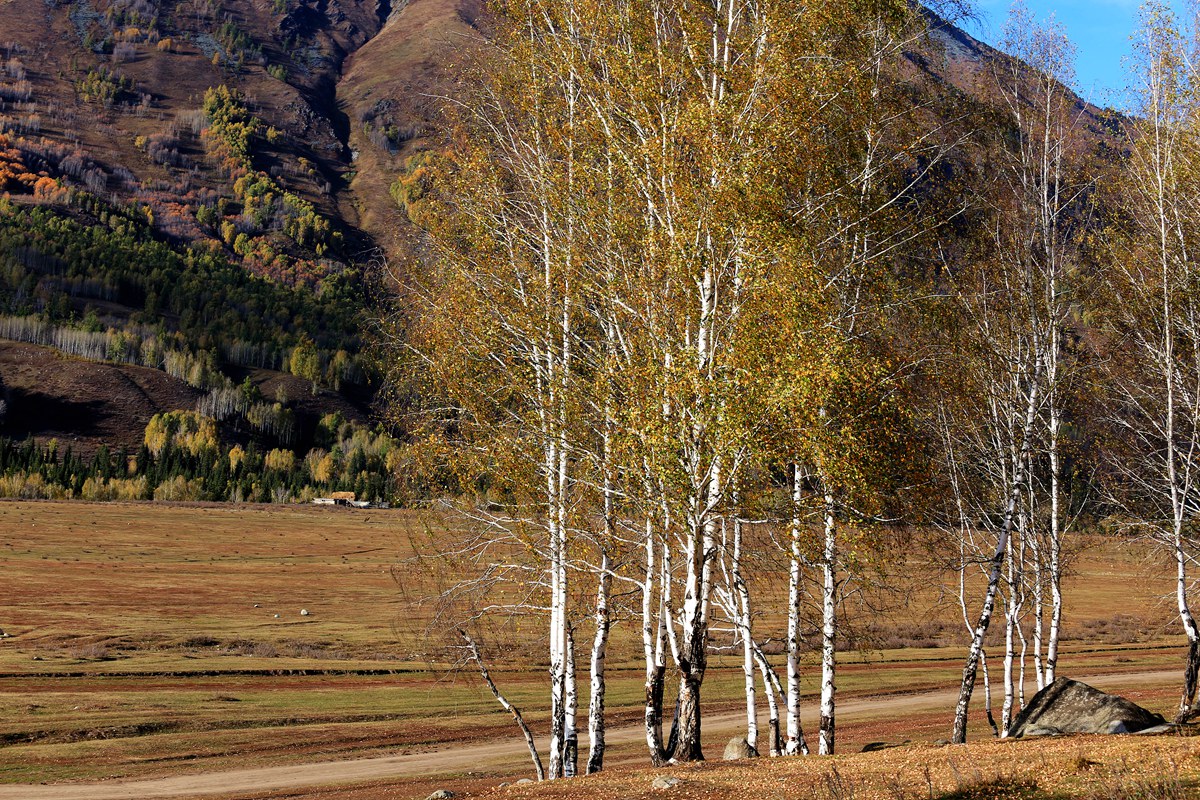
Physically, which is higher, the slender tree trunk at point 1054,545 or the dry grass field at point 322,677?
the slender tree trunk at point 1054,545

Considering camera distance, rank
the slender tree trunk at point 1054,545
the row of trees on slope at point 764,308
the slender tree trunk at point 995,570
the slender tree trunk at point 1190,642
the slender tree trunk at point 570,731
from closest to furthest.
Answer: the row of trees on slope at point 764,308
the slender tree trunk at point 570,731
the slender tree trunk at point 995,570
the slender tree trunk at point 1190,642
the slender tree trunk at point 1054,545

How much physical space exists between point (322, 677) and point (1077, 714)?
39.3 metres

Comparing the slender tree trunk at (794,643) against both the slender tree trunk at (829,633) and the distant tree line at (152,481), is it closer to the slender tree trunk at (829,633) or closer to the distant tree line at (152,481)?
the slender tree trunk at (829,633)

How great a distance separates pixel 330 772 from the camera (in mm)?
32719

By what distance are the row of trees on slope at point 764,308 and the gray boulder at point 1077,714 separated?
2051 mm

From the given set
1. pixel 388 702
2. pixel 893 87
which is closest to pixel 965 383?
pixel 893 87

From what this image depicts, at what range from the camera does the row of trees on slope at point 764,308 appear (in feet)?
58.5

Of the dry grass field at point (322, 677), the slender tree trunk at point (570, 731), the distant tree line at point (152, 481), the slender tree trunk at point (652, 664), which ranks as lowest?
the dry grass field at point (322, 677)

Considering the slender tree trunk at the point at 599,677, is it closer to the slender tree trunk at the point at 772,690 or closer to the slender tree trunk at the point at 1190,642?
the slender tree trunk at the point at 772,690

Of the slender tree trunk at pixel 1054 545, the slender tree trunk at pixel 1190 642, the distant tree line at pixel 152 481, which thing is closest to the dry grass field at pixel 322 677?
the slender tree trunk at pixel 1054 545

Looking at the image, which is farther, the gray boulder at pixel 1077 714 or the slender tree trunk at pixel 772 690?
the gray boulder at pixel 1077 714

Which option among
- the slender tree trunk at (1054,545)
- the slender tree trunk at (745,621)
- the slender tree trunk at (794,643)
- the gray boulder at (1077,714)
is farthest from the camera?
the slender tree trunk at (1054,545)

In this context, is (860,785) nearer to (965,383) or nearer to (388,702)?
(965,383)

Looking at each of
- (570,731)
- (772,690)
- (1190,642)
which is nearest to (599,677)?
(570,731)
